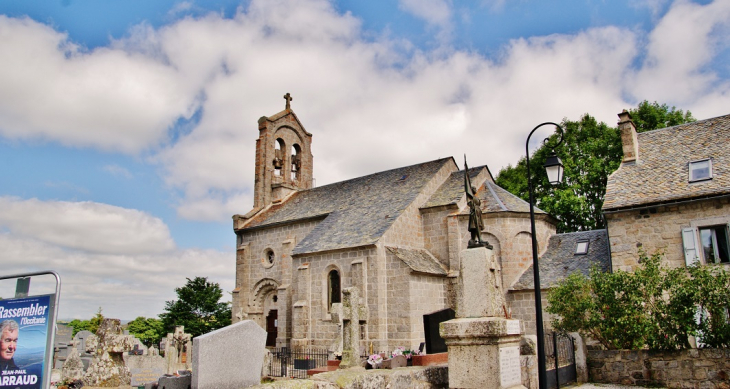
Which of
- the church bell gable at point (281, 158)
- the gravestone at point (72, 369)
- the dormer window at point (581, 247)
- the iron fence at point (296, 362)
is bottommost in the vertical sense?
the iron fence at point (296, 362)

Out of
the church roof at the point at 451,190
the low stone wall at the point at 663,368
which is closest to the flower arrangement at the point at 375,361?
the low stone wall at the point at 663,368

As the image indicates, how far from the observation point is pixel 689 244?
17.6m

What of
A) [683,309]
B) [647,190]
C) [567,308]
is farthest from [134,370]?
[647,190]

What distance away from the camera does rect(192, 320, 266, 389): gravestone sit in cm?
737

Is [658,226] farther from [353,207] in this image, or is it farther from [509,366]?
[353,207]

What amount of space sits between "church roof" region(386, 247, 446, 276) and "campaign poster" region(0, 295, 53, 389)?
692 inches

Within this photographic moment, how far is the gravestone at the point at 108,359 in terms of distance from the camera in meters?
9.53

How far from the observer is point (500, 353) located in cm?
700

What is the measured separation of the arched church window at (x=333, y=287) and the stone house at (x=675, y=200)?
1255 centimetres

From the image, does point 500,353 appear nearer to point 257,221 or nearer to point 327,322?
point 327,322

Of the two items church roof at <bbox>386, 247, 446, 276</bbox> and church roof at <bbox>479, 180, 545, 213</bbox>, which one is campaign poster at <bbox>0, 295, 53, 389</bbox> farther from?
church roof at <bbox>479, 180, 545, 213</bbox>

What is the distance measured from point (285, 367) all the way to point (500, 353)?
16.5 metres

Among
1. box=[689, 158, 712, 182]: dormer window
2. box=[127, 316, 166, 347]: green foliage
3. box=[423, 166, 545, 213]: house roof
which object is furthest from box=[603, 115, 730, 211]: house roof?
box=[127, 316, 166, 347]: green foliage

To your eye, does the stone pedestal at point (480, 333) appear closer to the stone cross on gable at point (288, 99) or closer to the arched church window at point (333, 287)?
the arched church window at point (333, 287)
